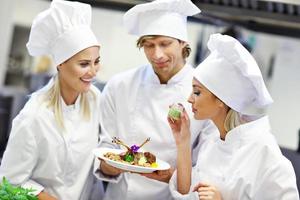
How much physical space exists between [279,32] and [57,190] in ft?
4.49

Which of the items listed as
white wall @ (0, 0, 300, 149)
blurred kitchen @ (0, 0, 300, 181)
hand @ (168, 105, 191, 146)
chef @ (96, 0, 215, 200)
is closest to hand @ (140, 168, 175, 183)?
chef @ (96, 0, 215, 200)

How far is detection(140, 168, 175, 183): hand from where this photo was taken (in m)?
1.84

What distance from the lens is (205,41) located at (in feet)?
19.5

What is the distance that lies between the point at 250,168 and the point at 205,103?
26 cm

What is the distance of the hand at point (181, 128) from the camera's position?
1793mm

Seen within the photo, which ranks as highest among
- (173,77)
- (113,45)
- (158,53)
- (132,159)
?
(158,53)

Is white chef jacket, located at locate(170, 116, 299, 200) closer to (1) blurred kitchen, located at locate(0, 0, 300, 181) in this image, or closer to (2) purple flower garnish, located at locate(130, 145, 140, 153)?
(2) purple flower garnish, located at locate(130, 145, 140, 153)

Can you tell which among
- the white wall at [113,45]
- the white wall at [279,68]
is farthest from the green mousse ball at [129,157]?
the white wall at [113,45]

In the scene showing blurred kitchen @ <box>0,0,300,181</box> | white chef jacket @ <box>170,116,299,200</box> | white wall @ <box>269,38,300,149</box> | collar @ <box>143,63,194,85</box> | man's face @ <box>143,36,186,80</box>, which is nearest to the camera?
white chef jacket @ <box>170,116,299,200</box>

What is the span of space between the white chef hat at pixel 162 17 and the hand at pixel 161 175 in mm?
523

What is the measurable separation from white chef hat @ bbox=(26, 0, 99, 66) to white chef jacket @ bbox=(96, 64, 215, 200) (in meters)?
Answer: 0.27

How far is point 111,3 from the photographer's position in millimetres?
2590

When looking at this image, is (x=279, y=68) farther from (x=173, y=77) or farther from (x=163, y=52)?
(x=163, y=52)

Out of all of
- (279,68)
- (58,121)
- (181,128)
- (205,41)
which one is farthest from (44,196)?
(205,41)
